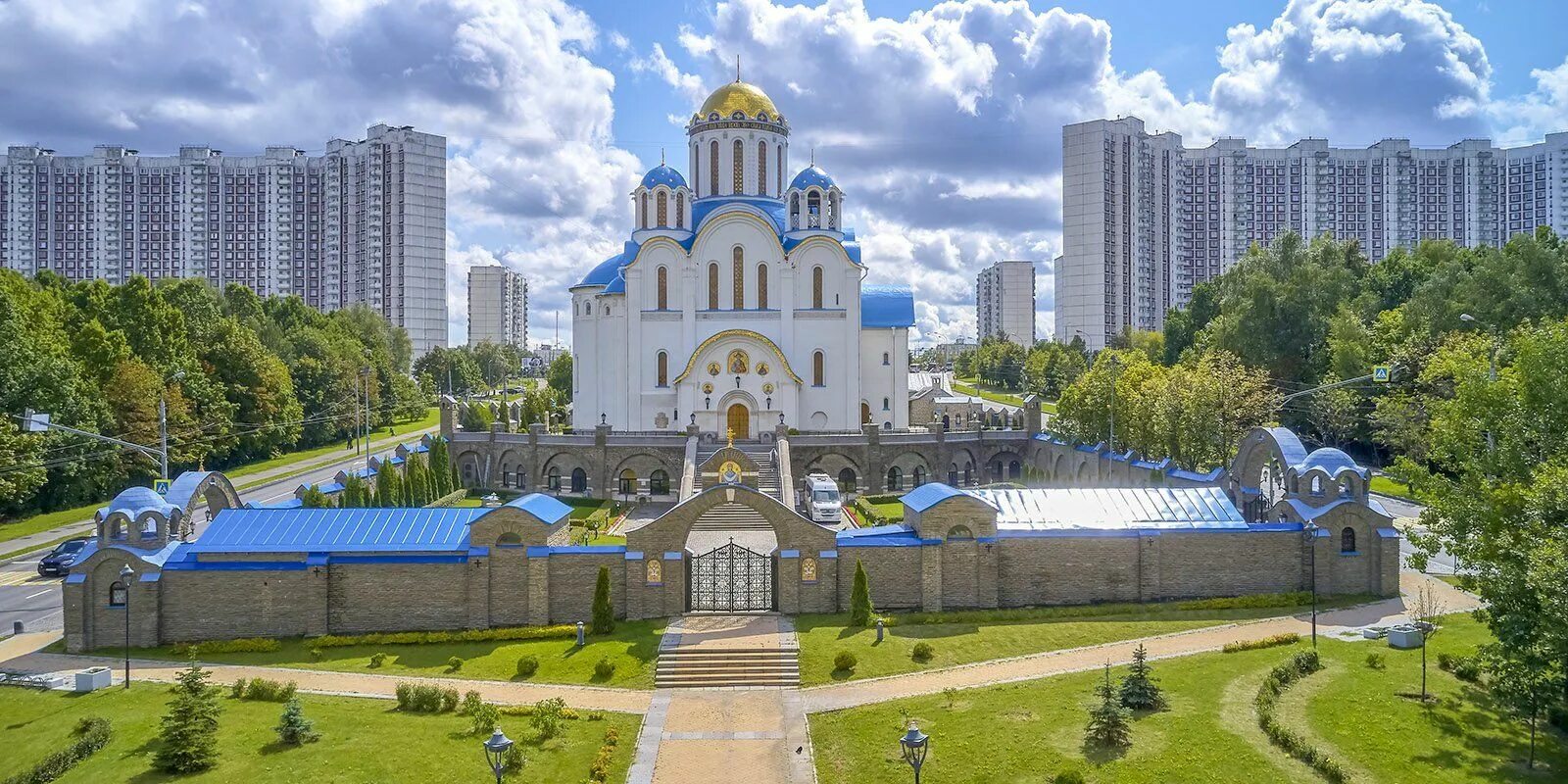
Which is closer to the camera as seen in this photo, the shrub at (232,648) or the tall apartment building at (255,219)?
the shrub at (232,648)

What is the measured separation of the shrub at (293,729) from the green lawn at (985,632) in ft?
29.8

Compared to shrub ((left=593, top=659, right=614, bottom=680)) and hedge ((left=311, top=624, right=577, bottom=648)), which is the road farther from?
shrub ((left=593, top=659, right=614, bottom=680))

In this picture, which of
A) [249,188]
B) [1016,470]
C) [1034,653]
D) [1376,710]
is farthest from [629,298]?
[249,188]

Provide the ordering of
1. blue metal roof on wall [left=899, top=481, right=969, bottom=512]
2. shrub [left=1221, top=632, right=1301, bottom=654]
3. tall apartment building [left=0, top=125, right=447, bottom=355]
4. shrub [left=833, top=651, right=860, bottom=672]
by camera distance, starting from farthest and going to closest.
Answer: tall apartment building [left=0, top=125, right=447, bottom=355] < blue metal roof on wall [left=899, top=481, right=969, bottom=512] < shrub [left=1221, top=632, right=1301, bottom=654] < shrub [left=833, top=651, right=860, bottom=672]

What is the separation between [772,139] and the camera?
5481cm

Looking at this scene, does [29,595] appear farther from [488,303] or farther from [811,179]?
[488,303]

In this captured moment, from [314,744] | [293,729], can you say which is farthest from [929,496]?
[293,729]

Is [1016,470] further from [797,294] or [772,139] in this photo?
[772,139]

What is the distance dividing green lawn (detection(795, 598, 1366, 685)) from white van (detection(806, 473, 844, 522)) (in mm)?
12652

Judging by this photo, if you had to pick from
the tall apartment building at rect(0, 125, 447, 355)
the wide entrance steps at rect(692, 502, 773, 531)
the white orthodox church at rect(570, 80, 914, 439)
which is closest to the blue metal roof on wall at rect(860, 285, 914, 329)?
the white orthodox church at rect(570, 80, 914, 439)

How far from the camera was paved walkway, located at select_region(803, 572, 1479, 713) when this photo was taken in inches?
786

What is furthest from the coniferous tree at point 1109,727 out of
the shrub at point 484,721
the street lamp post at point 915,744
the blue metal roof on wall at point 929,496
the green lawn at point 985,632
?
the shrub at point 484,721

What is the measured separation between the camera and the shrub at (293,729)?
1734 centimetres

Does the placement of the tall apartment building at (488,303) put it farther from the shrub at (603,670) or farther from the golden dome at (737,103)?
the shrub at (603,670)
